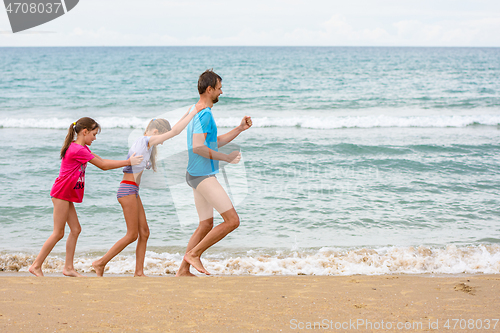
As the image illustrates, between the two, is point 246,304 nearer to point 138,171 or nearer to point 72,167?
point 138,171

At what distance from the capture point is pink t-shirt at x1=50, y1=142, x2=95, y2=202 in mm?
3764

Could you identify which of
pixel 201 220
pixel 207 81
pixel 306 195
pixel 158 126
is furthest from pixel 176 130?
pixel 306 195

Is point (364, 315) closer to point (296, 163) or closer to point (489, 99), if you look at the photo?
point (296, 163)

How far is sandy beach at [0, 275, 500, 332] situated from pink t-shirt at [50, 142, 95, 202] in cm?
78

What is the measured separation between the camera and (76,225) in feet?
13.4

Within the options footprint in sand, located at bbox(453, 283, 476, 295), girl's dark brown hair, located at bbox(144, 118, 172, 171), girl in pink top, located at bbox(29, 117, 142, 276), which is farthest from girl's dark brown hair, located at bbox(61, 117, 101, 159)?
footprint in sand, located at bbox(453, 283, 476, 295)

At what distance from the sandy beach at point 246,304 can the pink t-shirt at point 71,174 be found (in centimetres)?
78

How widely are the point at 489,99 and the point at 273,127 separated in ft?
47.8

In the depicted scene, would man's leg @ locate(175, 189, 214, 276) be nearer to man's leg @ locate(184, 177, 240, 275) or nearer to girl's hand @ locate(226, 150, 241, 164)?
man's leg @ locate(184, 177, 240, 275)

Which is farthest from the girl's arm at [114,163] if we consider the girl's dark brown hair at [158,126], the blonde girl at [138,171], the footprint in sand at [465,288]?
the footprint in sand at [465,288]

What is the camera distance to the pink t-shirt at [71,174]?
3.76 m

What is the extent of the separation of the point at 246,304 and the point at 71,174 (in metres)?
2.02

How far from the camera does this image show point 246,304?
319cm

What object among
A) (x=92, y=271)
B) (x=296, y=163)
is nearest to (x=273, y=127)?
(x=296, y=163)
